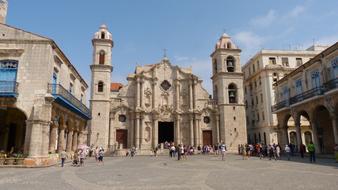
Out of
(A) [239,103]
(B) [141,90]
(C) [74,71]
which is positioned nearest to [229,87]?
(A) [239,103]

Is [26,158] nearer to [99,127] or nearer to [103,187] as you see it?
[103,187]

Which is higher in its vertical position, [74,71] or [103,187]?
[74,71]

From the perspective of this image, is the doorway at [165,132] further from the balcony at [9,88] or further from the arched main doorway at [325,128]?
the balcony at [9,88]

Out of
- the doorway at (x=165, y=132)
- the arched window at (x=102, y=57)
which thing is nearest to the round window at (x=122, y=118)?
the doorway at (x=165, y=132)

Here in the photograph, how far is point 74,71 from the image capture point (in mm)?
26281

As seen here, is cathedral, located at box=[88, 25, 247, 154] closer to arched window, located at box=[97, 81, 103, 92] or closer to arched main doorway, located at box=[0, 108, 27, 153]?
arched window, located at box=[97, 81, 103, 92]

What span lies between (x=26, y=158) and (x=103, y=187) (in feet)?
34.8

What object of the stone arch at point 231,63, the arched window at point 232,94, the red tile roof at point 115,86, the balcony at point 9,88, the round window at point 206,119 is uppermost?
the stone arch at point 231,63

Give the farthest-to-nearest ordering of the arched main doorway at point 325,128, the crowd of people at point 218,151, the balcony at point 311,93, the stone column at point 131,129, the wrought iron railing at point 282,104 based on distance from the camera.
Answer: the stone column at point 131,129 → the wrought iron railing at point 282,104 → the arched main doorway at point 325,128 → the balcony at point 311,93 → the crowd of people at point 218,151

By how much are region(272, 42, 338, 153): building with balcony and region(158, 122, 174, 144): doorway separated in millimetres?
14430

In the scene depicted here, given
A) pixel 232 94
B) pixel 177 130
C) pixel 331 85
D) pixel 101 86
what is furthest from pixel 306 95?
pixel 101 86

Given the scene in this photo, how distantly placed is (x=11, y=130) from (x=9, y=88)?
5.96 meters

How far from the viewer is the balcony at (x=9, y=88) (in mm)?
17312

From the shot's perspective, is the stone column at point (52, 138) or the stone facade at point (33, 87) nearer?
the stone facade at point (33, 87)
